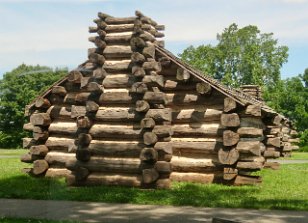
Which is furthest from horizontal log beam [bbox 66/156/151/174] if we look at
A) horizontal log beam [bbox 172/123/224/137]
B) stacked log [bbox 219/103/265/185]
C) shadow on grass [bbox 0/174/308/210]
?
stacked log [bbox 219/103/265/185]

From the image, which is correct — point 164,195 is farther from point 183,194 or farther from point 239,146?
point 239,146

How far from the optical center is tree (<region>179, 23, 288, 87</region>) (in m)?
57.9

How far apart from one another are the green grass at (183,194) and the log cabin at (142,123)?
2.16ft

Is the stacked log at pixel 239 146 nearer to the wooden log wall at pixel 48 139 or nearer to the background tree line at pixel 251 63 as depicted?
the wooden log wall at pixel 48 139

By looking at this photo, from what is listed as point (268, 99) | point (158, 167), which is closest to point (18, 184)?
point (158, 167)

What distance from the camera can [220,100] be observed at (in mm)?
13867

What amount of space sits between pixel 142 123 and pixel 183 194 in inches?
104

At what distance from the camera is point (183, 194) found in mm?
11656

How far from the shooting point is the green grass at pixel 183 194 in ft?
34.6

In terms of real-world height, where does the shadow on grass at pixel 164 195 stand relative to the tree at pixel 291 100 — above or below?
below

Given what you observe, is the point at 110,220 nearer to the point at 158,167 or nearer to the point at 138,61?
the point at 158,167

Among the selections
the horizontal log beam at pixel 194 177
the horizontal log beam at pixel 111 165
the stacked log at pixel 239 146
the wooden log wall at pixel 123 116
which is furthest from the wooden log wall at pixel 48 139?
the stacked log at pixel 239 146

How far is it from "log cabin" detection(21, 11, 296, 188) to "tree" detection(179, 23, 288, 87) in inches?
1710

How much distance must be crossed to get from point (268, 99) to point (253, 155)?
43.9 m
